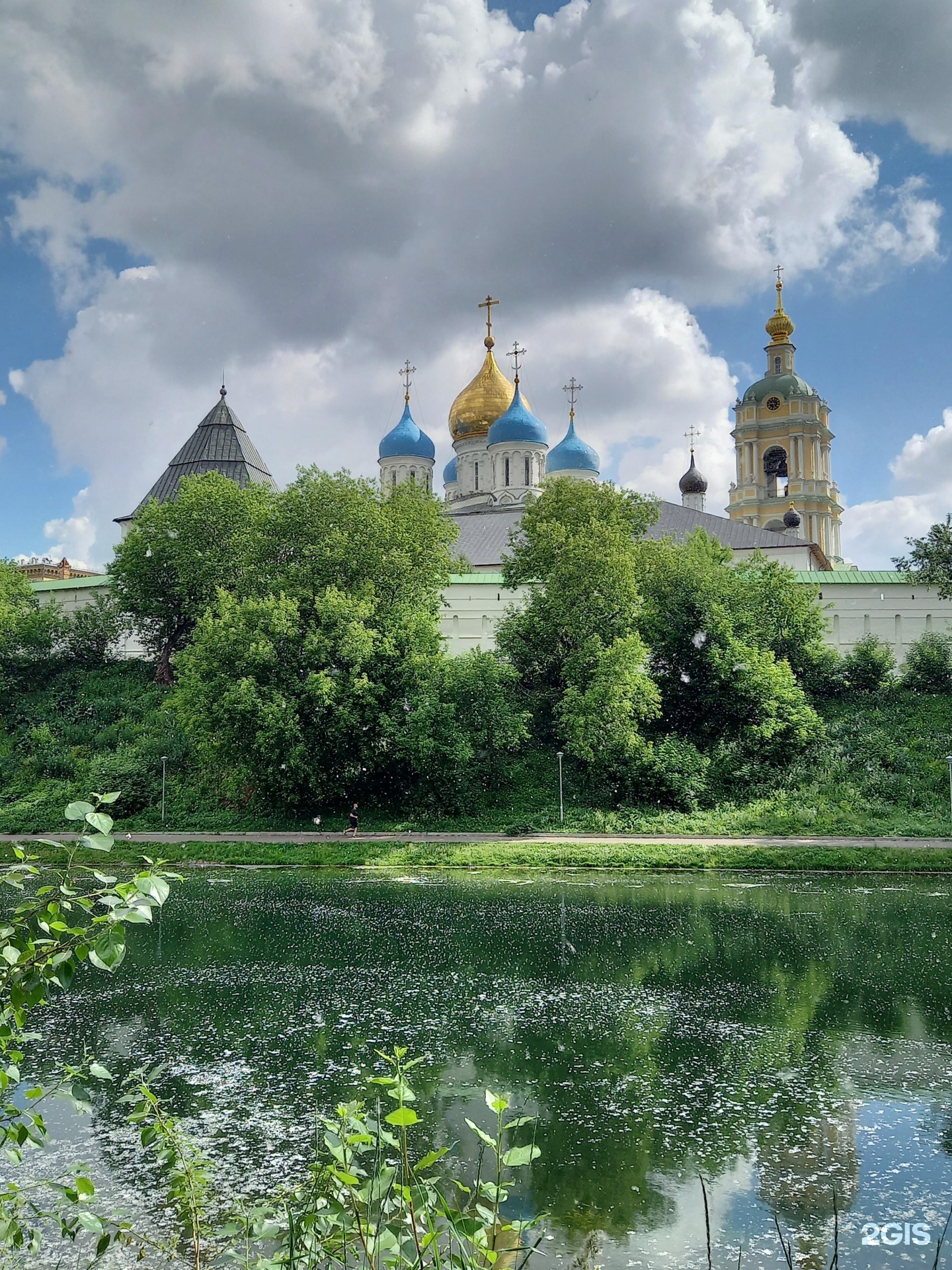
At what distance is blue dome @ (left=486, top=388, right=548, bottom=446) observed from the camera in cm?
5481

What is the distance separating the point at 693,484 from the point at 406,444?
66.2 ft

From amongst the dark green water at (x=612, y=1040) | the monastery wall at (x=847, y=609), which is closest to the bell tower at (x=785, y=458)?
the monastery wall at (x=847, y=609)

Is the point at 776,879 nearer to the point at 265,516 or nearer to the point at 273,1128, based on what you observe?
the point at 273,1128

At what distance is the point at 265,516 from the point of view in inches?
1203

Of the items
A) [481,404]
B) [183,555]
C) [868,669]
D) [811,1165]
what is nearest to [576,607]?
[868,669]

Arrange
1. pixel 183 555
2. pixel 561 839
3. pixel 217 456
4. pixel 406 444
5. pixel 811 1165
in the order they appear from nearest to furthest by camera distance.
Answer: pixel 811 1165 → pixel 561 839 → pixel 183 555 → pixel 217 456 → pixel 406 444

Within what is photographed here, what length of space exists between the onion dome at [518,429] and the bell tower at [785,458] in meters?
20.3

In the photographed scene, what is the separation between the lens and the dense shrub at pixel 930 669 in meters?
33.1

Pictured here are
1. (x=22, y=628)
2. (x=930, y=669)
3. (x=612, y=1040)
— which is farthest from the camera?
(x=22, y=628)

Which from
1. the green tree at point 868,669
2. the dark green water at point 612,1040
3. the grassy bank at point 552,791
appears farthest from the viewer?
Answer: the green tree at point 868,669

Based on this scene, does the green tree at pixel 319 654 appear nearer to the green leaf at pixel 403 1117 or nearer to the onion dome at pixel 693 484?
the green leaf at pixel 403 1117

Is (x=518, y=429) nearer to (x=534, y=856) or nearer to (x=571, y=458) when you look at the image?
(x=571, y=458)

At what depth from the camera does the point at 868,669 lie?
3362 centimetres

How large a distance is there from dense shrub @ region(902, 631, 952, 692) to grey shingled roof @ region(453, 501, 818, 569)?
884 centimetres
